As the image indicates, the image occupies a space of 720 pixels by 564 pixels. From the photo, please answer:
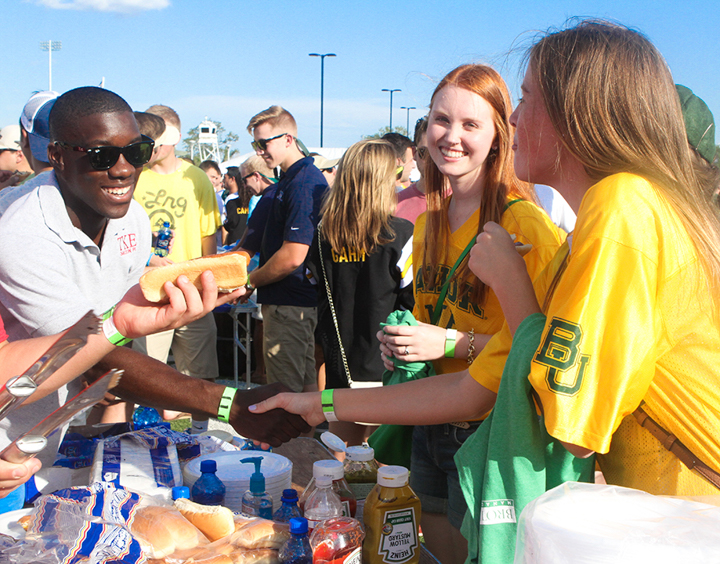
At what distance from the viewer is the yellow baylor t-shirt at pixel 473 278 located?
194 cm

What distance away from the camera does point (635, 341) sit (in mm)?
1095

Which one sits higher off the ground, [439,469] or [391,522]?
[391,522]

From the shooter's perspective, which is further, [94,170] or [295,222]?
[295,222]

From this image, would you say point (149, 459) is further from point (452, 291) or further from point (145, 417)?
point (452, 291)

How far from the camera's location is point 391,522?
1407mm

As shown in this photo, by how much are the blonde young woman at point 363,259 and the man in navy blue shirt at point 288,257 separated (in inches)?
21.9

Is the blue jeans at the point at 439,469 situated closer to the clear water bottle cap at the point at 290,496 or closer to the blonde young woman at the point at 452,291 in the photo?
the blonde young woman at the point at 452,291

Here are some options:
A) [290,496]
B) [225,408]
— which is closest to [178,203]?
[225,408]

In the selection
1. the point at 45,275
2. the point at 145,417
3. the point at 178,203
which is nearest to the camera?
the point at 45,275

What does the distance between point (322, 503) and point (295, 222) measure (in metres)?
3.30

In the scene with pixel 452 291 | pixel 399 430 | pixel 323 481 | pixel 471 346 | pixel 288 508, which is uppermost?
pixel 452 291

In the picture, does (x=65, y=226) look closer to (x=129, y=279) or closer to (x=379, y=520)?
(x=129, y=279)

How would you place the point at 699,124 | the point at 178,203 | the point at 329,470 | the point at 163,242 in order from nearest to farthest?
the point at 329,470 → the point at 699,124 → the point at 163,242 → the point at 178,203

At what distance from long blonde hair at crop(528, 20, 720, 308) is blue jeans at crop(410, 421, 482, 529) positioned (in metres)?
1.03
